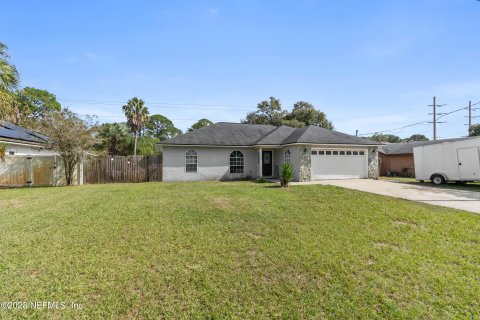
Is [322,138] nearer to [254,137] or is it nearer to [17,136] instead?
[254,137]

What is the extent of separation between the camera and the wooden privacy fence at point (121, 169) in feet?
53.9

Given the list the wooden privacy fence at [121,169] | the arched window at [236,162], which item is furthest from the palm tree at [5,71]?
the arched window at [236,162]

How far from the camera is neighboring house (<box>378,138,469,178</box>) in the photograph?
2370 cm

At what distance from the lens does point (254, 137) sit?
1992cm

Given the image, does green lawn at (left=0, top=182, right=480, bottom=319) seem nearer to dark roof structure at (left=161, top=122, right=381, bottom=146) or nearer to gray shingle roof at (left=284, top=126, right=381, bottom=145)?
gray shingle roof at (left=284, top=126, right=381, bottom=145)

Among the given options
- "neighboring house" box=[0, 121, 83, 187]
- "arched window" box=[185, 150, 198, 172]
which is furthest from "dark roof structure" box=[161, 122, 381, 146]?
"neighboring house" box=[0, 121, 83, 187]

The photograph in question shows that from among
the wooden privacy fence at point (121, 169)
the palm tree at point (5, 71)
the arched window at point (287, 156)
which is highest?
the palm tree at point (5, 71)

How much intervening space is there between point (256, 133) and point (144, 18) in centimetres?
1213

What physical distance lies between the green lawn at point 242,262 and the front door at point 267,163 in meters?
11.6

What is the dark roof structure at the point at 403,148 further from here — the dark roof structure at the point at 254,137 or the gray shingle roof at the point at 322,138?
the gray shingle roof at the point at 322,138

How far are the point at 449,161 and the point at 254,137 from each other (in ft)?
41.1

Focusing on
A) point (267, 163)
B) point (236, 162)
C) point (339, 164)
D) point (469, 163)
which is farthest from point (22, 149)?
point (469, 163)

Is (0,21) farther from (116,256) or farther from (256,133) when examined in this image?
(256,133)

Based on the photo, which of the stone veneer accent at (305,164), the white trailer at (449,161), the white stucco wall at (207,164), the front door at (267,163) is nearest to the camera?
the white trailer at (449,161)
